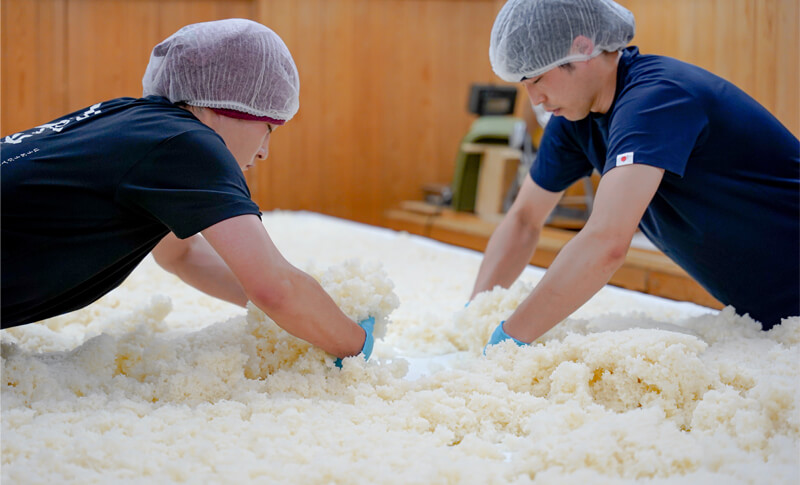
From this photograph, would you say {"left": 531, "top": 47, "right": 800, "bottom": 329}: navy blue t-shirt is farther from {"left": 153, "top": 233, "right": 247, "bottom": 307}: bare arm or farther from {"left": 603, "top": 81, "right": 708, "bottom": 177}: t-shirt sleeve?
{"left": 153, "top": 233, "right": 247, "bottom": 307}: bare arm

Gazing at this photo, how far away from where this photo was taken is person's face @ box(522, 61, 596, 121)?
137cm

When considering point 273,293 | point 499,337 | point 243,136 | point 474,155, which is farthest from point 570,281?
point 474,155

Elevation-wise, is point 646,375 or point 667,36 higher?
point 667,36

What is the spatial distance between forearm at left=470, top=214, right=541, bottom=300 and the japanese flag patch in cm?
54

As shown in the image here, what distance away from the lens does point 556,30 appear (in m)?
1.33

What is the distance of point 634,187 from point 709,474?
516mm

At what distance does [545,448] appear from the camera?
2.98ft

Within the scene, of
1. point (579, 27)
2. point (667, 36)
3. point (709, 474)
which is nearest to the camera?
point (709, 474)

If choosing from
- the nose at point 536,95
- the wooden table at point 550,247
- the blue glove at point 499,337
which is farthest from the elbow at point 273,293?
the wooden table at point 550,247

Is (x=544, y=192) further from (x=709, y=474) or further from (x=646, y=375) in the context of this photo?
(x=709, y=474)

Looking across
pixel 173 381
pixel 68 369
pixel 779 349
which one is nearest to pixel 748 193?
pixel 779 349

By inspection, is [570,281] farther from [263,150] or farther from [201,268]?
[201,268]

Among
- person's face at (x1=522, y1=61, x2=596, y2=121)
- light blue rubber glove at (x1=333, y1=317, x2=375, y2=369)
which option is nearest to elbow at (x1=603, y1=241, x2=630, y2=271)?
person's face at (x1=522, y1=61, x2=596, y2=121)

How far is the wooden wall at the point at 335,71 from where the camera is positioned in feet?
14.6
